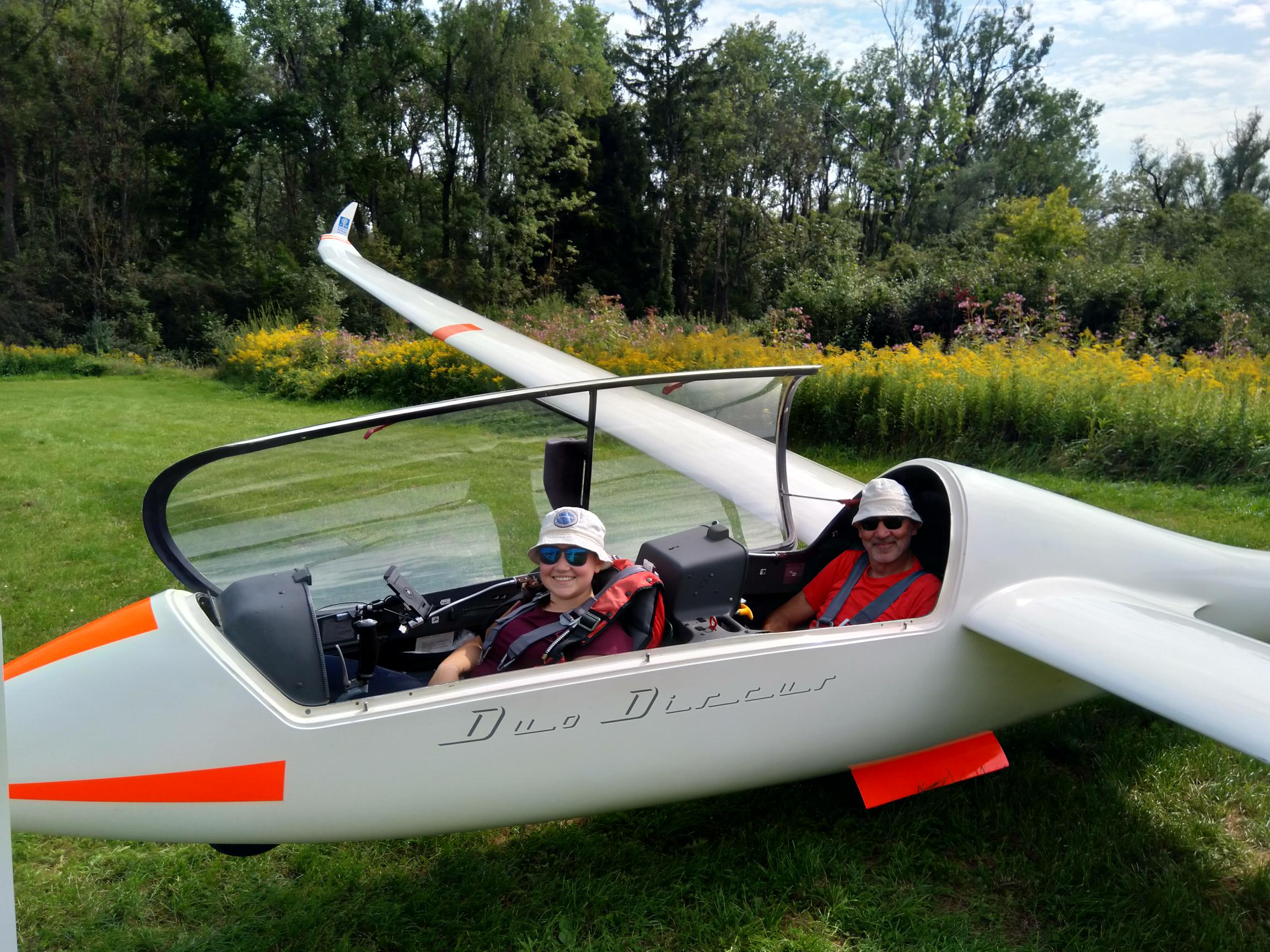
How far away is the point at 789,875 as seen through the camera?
2.71m

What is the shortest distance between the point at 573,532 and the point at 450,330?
163 inches

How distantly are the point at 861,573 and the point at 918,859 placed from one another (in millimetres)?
993

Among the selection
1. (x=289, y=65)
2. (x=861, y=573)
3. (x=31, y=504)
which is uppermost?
(x=289, y=65)

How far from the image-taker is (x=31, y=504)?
6.76 metres

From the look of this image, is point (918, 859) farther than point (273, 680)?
Yes

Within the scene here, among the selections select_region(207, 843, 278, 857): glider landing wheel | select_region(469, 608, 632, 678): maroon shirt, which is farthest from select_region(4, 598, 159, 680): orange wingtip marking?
select_region(469, 608, 632, 678): maroon shirt

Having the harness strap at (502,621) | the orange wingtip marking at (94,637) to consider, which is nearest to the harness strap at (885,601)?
the harness strap at (502,621)

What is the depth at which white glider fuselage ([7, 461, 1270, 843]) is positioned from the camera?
209 centimetres

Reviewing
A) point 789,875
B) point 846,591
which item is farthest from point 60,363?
point 789,875

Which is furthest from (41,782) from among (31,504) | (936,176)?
(936,176)

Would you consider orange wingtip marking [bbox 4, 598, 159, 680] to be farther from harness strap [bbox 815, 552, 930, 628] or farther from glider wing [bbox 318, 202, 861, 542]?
harness strap [bbox 815, 552, 930, 628]

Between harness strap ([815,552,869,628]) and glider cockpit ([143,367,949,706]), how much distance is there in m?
0.22

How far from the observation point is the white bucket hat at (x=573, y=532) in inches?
103

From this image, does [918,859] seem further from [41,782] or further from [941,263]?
[941,263]
